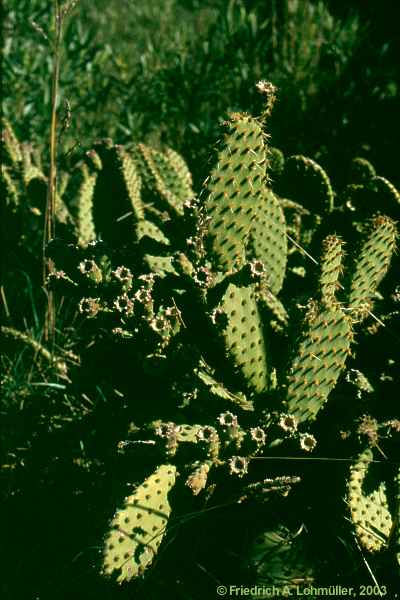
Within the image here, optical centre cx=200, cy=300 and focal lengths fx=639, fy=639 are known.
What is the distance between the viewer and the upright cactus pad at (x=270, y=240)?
7.22 feet

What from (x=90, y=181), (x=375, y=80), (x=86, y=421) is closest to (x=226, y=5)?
(x=375, y=80)

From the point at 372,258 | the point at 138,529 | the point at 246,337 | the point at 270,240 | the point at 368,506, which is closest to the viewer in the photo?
the point at 138,529

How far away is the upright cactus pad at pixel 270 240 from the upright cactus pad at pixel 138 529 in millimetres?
852

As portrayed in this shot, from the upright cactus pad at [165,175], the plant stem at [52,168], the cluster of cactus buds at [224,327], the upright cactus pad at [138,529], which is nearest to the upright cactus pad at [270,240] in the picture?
the cluster of cactus buds at [224,327]

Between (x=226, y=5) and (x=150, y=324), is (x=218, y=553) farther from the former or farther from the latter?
(x=226, y=5)

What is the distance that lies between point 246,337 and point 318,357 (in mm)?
223

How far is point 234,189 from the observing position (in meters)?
1.89

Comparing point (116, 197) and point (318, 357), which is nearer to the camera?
point (318, 357)

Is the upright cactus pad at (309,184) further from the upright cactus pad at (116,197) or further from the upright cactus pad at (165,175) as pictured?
the upright cactus pad at (116,197)

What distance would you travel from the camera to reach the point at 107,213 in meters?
2.60

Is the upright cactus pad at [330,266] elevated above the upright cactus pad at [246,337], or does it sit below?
above

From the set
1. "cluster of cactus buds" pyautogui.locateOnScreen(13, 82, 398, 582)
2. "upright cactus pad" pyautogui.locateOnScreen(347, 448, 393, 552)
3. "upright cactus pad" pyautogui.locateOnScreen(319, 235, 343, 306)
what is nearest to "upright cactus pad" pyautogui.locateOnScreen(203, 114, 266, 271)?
"cluster of cactus buds" pyautogui.locateOnScreen(13, 82, 398, 582)

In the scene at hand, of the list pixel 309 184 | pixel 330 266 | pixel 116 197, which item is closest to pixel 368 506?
pixel 330 266

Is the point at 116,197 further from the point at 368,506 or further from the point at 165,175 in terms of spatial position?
the point at 368,506
